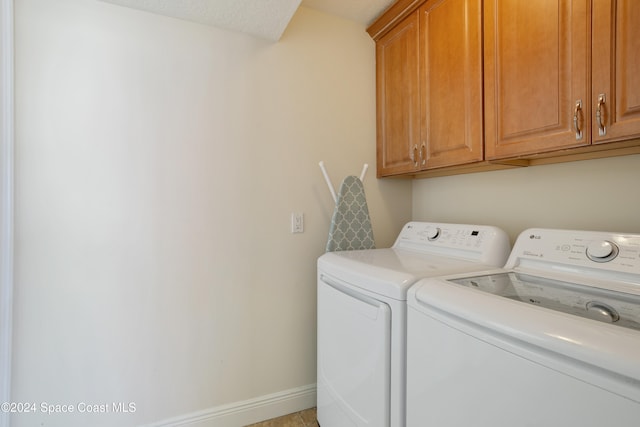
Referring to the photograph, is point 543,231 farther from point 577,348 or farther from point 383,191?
point 383,191

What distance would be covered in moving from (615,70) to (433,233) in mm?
927

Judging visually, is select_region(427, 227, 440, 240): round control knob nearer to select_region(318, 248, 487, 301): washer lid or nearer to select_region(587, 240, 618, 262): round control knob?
select_region(318, 248, 487, 301): washer lid

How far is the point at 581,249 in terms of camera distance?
104 centimetres

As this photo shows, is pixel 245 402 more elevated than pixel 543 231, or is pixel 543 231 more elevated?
pixel 543 231

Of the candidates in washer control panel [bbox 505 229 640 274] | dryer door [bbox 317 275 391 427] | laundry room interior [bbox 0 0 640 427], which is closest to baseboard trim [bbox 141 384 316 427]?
laundry room interior [bbox 0 0 640 427]

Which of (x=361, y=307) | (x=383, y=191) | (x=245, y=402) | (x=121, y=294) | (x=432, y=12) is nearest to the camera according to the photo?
(x=361, y=307)

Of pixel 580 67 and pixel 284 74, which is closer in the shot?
pixel 580 67

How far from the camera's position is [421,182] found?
2.08 meters

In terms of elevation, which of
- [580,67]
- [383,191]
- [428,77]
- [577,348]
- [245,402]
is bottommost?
[245,402]

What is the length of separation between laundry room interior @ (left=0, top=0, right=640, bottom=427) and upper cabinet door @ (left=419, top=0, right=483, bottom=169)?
14.3 inches

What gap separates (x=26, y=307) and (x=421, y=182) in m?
2.22

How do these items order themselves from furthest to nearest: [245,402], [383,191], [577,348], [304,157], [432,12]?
[383,191] < [304,157] < [245,402] < [432,12] < [577,348]

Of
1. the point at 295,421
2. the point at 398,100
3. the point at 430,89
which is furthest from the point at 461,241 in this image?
the point at 295,421

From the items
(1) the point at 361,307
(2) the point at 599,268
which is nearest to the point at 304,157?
(1) the point at 361,307
